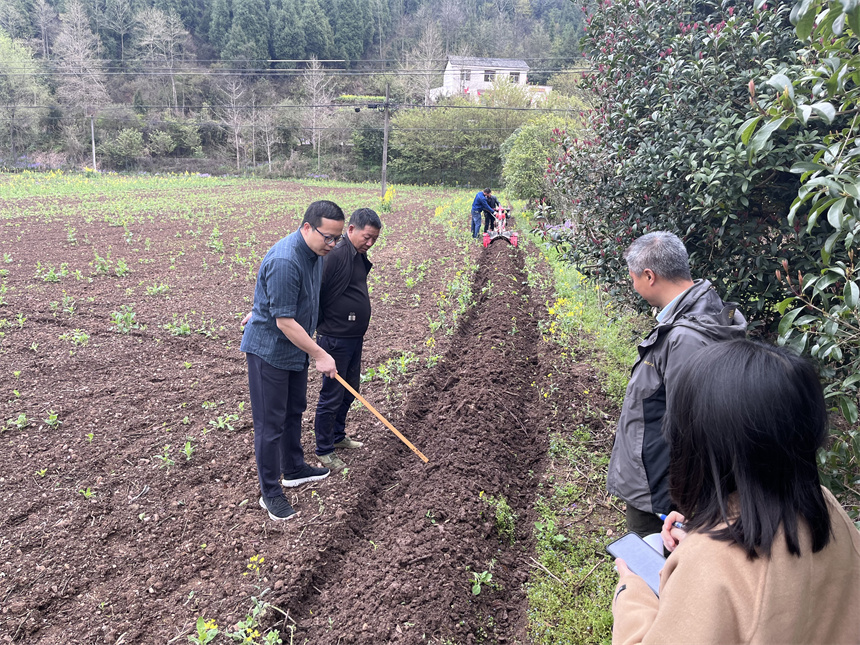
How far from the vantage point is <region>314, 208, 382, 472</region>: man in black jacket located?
13.9ft

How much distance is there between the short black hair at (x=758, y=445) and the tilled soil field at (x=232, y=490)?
2.09 meters

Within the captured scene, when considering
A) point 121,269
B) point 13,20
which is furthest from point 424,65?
point 121,269

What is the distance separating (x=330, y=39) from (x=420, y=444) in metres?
85.8

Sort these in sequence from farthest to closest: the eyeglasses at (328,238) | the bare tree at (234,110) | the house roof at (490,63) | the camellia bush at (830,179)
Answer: the house roof at (490,63) < the bare tree at (234,110) < the eyeglasses at (328,238) < the camellia bush at (830,179)

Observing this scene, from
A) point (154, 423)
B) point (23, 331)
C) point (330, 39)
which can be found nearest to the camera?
point (154, 423)

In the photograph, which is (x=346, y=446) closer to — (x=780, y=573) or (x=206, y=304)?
(x=780, y=573)

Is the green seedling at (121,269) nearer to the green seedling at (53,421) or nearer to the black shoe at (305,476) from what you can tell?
the green seedling at (53,421)

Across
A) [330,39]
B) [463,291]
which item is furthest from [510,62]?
[463,291]

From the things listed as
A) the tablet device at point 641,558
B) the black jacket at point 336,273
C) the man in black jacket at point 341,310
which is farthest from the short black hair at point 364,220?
the tablet device at point 641,558

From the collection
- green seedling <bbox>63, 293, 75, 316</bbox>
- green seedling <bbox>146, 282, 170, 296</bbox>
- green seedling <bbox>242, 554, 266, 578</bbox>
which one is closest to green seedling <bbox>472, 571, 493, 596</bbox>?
green seedling <bbox>242, 554, 266, 578</bbox>

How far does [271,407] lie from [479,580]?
1763mm

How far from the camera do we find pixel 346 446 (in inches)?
186

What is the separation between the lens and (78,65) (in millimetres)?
55875

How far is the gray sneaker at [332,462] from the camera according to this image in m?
4.39
